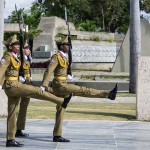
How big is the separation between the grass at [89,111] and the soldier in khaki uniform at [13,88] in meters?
3.81

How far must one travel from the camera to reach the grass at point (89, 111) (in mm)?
13352

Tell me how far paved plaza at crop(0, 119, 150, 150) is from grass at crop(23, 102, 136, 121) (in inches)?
27.4

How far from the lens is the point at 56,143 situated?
31.8ft

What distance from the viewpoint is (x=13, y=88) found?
9297 mm

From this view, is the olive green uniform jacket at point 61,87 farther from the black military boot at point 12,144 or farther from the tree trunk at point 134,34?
the tree trunk at point 134,34

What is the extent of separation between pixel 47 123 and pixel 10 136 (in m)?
3.01

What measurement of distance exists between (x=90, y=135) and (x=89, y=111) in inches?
157

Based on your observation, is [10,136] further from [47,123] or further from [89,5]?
[89,5]

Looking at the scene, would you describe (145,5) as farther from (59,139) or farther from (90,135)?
(59,139)

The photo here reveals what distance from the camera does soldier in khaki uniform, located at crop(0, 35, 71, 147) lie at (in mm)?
9297

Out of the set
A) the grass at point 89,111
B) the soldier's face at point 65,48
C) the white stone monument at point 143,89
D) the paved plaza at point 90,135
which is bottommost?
the grass at point 89,111

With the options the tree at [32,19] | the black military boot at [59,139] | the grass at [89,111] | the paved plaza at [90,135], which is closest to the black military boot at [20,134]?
the paved plaza at [90,135]

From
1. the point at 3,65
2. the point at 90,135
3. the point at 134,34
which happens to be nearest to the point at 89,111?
the point at 90,135

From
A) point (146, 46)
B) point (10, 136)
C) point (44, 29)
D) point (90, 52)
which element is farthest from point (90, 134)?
point (44, 29)
